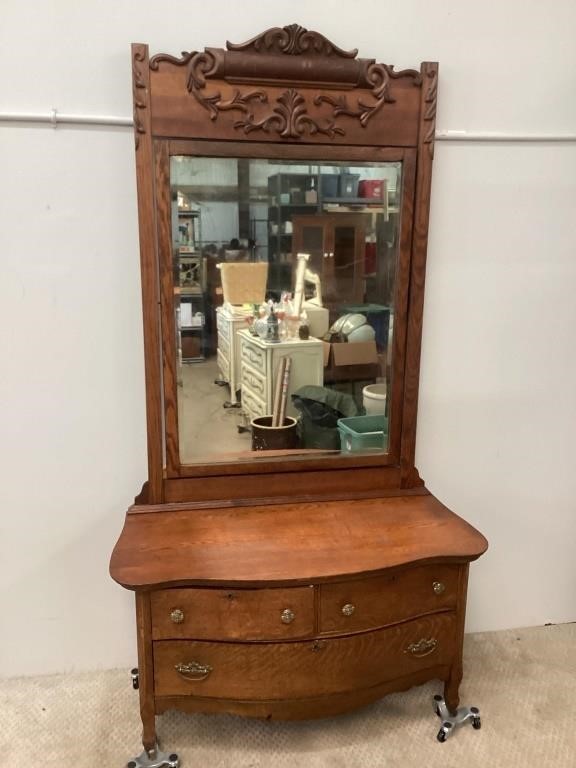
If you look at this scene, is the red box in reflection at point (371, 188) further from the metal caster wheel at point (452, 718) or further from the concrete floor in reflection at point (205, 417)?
the metal caster wheel at point (452, 718)

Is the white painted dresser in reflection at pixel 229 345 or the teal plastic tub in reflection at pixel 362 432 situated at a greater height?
the white painted dresser in reflection at pixel 229 345

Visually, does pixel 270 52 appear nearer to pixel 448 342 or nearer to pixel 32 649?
pixel 448 342

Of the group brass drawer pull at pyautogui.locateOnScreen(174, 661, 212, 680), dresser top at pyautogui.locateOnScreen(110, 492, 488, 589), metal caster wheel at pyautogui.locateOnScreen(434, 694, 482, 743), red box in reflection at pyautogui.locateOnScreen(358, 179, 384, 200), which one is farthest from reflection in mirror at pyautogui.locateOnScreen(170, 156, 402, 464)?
metal caster wheel at pyautogui.locateOnScreen(434, 694, 482, 743)

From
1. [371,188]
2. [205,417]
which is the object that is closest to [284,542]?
[205,417]

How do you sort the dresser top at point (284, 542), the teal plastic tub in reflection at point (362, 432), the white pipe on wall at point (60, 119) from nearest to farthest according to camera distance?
the dresser top at point (284, 542)
the white pipe on wall at point (60, 119)
the teal plastic tub in reflection at point (362, 432)

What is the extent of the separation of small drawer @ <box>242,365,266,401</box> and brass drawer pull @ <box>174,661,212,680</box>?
651 millimetres

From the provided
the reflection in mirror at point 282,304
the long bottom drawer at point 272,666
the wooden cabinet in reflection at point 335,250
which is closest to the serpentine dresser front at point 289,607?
the long bottom drawer at point 272,666

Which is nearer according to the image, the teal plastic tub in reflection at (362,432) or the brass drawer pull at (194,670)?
the brass drawer pull at (194,670)

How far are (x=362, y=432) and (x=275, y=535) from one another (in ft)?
1.27

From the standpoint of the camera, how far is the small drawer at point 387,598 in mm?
1381

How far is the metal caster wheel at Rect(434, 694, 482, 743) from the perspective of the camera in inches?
62.2

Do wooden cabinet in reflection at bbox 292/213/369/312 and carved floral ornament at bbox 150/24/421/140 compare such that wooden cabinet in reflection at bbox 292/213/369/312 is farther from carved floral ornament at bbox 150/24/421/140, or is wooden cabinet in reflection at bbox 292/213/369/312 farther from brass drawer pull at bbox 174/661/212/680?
brass drawer pull at bbox 174/661/212/680

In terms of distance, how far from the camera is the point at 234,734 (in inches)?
62.6

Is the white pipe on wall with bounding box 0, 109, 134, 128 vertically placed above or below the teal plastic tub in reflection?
above
